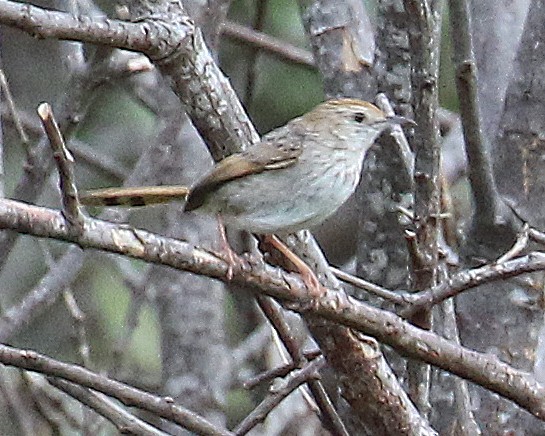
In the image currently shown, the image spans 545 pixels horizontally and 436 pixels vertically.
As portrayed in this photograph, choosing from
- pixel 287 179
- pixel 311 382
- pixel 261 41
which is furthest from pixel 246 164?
pixel 261 41

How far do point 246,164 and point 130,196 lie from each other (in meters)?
0.31

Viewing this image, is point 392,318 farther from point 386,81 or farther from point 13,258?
point 13,258

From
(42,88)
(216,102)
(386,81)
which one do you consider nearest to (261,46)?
(386,81)

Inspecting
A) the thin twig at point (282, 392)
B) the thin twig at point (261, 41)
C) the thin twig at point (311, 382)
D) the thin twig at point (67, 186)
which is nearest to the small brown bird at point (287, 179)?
the thin twig at point (311, 382)

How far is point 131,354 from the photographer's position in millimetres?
5984

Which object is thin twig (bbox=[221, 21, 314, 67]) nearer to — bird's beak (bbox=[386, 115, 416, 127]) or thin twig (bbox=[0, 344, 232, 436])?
bird's beak (bbox=[386, 115, 416, 127])

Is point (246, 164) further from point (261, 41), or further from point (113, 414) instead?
point (261, 41)

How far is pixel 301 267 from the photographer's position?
2.87m

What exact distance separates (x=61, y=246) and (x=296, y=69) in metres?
1.50

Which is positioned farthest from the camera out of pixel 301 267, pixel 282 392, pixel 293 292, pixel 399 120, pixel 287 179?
pixel 399 120

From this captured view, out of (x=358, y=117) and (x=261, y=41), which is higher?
(x=358, y=117)

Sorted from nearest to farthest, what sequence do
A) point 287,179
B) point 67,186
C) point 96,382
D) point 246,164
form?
1. point 67,186
2. point 96,382
3. point 246,164
4. point 287,179

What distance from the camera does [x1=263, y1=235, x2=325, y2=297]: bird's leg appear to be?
2.49m

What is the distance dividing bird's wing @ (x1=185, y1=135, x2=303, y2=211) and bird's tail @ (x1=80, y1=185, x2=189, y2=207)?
53mm
